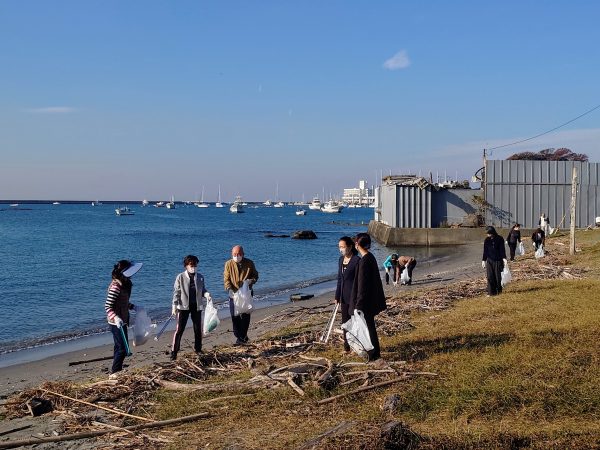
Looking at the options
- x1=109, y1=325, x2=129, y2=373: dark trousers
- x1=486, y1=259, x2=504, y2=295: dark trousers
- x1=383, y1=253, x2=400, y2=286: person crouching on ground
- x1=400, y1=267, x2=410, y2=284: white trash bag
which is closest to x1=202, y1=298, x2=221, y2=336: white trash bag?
x1=109, y1=325, x2=129, y2=373: dark trousers

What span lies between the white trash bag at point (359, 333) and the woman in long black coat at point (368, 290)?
0.07 meters

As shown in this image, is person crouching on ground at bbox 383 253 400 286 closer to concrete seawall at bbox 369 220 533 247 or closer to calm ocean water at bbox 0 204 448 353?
calm ocean water at bbox 0 204 448 353

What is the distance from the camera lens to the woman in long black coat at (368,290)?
335 inches

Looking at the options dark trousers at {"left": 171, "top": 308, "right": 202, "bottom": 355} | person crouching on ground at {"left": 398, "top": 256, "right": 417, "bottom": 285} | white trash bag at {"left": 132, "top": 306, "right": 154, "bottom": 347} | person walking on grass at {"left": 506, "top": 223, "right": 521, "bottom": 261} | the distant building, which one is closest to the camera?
white trash bag at {"left": 132, "top": 306, "right": 154, "bottom": 347}

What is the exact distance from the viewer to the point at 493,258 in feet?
46.3

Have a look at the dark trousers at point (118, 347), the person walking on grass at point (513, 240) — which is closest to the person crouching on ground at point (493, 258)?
the dark trousers at point (118, 347)

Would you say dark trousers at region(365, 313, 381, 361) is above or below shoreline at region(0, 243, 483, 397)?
above

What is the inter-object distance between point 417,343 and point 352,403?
3058mm

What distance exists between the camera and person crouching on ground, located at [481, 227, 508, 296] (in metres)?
14.1

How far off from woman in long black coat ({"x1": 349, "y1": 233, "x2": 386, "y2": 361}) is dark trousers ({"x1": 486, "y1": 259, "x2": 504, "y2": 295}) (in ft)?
21.0

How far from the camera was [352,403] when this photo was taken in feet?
22.3

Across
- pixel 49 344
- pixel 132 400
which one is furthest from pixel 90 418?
pixel 49 344

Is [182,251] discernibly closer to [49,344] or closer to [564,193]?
[564,193]

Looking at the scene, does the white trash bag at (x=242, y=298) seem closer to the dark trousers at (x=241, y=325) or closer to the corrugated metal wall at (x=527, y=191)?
the dark trousers at (x=241, y=325)
